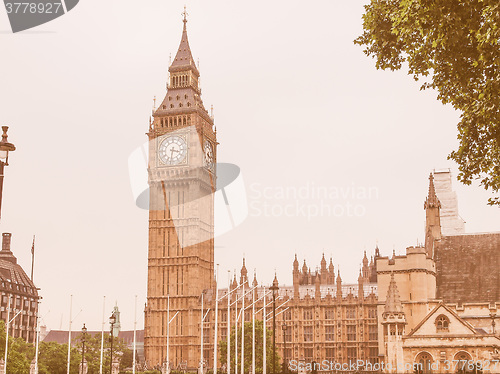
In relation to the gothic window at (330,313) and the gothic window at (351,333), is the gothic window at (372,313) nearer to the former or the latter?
the gothic window at (351,333)

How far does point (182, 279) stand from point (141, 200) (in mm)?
13268

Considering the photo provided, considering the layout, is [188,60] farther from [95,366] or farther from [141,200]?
[95,366]

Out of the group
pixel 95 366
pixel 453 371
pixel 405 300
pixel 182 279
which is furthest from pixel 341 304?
pixel 453 371

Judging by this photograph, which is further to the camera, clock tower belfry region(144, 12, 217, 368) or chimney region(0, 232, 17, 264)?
Answer: chimney region(0, 232, 17, 264)

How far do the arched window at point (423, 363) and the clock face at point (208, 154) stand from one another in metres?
58.4

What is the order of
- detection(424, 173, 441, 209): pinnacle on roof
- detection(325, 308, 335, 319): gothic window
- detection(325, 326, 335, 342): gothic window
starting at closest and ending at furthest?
detection(424, 173, 441, 209): pinnacle on roof, detection(325, 326, 335, 342): gothic window, detection(325, 308, 335, 319): gothic window

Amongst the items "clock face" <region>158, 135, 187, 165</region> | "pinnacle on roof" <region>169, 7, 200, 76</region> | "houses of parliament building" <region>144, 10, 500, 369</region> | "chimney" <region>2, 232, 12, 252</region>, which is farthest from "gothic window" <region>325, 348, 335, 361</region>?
"chimney" <region>2, 232, 12, 252</region>

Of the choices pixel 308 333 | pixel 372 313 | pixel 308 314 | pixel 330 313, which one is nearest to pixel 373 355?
pixel 372 313

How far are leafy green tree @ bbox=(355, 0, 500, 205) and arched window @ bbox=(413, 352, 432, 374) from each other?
25437 mm

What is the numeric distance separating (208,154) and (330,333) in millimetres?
30533

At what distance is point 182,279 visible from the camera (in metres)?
94.2

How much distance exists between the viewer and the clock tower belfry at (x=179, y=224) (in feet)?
301

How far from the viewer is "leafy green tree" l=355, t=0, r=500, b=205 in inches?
671

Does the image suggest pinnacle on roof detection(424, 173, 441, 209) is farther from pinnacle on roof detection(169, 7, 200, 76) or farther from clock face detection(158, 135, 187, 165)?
pinnacle on roof detection(169, 7, 200, 76)
